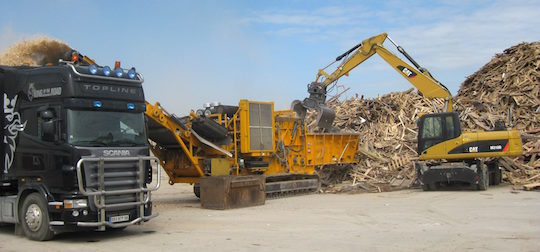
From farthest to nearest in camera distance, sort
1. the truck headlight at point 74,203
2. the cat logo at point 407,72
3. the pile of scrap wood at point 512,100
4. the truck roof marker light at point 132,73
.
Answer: the cat logo at point 407,72 < the pile of scrap wood at point 512,100 < the truck roof marker light at point 132,73 < the truck headlight at point 74,203

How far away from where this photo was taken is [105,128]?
429 inches

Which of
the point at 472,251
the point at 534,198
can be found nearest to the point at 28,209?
the point at 472,251

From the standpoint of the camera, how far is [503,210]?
1410 centimetres

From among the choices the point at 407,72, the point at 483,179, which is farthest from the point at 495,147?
the point at 407,72

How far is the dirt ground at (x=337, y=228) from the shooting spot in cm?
981

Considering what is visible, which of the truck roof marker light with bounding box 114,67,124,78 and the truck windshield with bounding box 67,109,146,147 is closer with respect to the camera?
the truck windshield with bounding box 67,109,146,147

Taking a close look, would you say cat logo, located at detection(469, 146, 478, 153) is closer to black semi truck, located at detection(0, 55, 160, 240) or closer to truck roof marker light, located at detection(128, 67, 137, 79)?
black semi truck, located at detection(0, 55, 160, 240)

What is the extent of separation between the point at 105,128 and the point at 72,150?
3.00 feet

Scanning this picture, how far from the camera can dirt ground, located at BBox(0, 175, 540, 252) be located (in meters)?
9.81

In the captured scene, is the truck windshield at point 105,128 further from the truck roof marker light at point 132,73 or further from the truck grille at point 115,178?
the truck roof marker light at point 132,73

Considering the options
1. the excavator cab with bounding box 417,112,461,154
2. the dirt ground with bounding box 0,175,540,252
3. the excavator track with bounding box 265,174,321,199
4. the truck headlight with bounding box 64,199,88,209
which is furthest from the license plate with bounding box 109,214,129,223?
the excavator cab with bounding box 417,112,461,154

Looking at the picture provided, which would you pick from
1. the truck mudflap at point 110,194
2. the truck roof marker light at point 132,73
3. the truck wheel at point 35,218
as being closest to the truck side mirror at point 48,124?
the truck mudflap at point 110,194

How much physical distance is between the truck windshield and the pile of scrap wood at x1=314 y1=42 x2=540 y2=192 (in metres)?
11.3

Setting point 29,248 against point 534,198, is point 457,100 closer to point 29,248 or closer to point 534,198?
point 534,198
